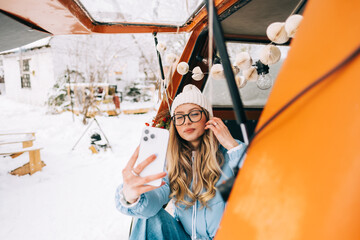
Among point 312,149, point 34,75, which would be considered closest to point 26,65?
point 34,75

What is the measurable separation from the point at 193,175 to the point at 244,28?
5.33 feet

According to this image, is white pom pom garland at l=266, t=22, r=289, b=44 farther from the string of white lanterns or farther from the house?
the house

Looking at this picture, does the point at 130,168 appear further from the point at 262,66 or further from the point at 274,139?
the point at 262,66

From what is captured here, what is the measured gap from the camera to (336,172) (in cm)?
39

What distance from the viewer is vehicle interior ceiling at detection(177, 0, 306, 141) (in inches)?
60.1

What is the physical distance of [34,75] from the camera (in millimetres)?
12352

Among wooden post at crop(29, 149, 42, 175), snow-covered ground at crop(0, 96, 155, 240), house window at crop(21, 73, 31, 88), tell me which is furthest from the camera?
house window at crop(21, 73, 31, 88)

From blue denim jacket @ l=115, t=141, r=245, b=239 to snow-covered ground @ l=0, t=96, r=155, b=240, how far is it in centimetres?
155

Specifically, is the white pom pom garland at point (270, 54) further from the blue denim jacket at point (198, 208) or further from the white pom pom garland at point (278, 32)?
the blue denim jacket at point (198, 208)

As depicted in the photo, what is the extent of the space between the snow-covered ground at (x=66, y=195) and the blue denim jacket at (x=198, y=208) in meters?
1.55

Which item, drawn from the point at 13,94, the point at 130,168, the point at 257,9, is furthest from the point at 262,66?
the point at 13,94

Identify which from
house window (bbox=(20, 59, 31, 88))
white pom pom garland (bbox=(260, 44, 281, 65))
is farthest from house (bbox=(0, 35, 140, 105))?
white pom pom garland (bbox=(260, 44, 281, 65))

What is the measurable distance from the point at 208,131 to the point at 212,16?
1.17m

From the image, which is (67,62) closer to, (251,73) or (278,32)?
(251,73)
